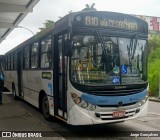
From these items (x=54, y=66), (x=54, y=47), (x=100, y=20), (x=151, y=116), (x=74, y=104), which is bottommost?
(x=151, y=116)

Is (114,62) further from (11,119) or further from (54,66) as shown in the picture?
(11,119)

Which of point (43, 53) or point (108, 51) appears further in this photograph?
point (43, 53)

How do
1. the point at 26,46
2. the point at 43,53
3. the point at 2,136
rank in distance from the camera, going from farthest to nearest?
1. the point at 26,46
2. the point at 43,53
3. the point at 2,136

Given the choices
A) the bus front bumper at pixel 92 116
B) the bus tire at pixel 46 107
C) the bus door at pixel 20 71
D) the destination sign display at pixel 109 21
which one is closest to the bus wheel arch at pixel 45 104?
the bus tire at pixel 46 107

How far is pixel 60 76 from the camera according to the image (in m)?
8.21

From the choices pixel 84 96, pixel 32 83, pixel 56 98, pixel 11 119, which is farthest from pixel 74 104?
pixel 32 83

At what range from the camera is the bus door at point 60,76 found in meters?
7.75

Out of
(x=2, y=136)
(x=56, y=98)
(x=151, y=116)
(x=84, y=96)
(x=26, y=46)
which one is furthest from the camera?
(x=26, y=46)

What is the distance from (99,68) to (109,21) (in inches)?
48.1

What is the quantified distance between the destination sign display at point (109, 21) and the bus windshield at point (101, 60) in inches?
12.0

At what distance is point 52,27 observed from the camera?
8844mm

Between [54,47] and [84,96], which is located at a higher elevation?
[54,47]

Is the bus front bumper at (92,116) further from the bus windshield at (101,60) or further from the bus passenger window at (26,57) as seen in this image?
the bus passenger window at (26,57)

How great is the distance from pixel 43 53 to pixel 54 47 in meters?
1.26
